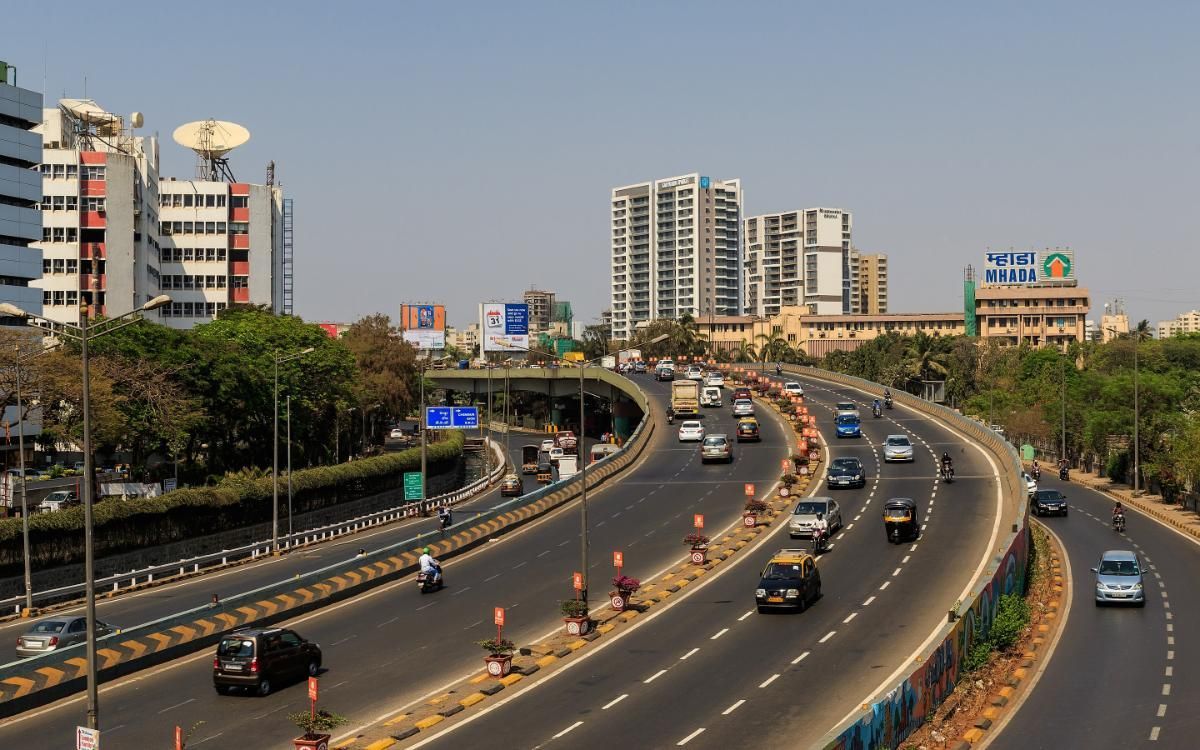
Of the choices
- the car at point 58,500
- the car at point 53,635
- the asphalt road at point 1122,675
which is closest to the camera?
the asphalt road at point 1122,675

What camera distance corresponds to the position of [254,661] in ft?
103

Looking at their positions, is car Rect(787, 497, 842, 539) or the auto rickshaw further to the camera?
car Rect(787, 497, 842, 539)

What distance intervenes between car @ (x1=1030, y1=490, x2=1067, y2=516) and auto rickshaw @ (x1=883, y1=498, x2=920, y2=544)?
2147 centimetres

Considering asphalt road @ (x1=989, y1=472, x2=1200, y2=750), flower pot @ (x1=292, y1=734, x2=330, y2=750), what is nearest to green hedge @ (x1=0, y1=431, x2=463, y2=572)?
flower pot @ (x1=292, y1=734, x2=330, y2=750)

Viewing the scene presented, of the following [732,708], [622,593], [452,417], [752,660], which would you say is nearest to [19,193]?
[452,417]

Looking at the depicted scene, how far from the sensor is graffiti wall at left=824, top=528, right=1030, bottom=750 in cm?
2359

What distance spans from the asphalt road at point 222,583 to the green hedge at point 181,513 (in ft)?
22.1

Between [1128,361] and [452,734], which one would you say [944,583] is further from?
[1128,361]

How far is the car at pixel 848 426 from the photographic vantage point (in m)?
90.0

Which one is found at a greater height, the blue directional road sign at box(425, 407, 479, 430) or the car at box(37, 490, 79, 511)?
the blue directional road sign at box(425, 407, 479, 430)

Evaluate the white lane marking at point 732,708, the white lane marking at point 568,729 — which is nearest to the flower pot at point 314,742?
the white lane marking at point 568,729

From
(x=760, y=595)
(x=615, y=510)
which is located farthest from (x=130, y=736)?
(x=615, y=510)

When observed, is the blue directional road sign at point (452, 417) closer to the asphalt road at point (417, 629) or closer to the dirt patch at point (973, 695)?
the asphalt road at point (417, 629)

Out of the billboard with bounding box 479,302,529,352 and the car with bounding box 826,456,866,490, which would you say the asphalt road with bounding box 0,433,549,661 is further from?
the billboard with bounding box 479,302,529,352
